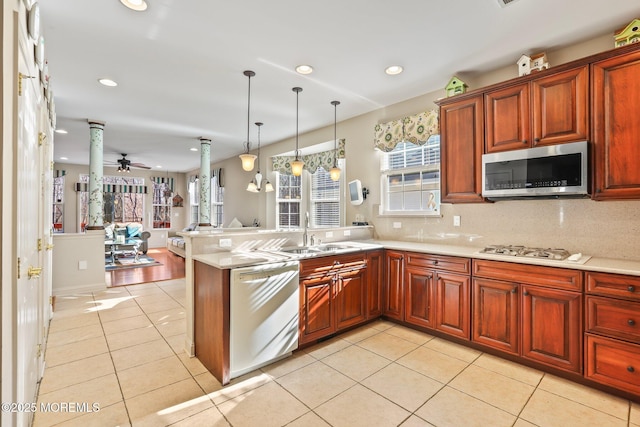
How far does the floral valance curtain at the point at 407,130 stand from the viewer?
3.53 metres

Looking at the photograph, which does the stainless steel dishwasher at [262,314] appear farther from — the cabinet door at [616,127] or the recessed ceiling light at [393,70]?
the cabinet door at [616,127]

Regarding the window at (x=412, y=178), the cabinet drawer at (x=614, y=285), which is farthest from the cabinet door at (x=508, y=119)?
the cabinet drawer at (x=614, y=285)

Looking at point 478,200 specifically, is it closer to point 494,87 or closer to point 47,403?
point 494,87

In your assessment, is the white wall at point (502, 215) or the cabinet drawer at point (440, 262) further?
the cabinet drawer at point (440, 262)

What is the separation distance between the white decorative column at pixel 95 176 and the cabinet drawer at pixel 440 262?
15.8ft

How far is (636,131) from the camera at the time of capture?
2154 millimetres

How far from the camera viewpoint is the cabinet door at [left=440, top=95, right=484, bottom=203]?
9.78 ft

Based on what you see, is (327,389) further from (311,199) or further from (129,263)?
(129,263)

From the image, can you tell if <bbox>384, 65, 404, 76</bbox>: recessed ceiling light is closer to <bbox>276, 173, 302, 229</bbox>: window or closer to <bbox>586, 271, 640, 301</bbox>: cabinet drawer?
<bbox>586, 271, 640, 301</bbox>: cabinet drawer

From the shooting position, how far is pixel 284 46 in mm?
2670

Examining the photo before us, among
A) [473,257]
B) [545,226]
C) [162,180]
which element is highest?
[162,180]

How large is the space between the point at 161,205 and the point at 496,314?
10927 mm

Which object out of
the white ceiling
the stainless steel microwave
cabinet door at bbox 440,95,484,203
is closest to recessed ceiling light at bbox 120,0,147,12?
the white ceiling

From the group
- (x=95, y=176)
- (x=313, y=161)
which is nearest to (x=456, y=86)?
(x=313, y=161)
